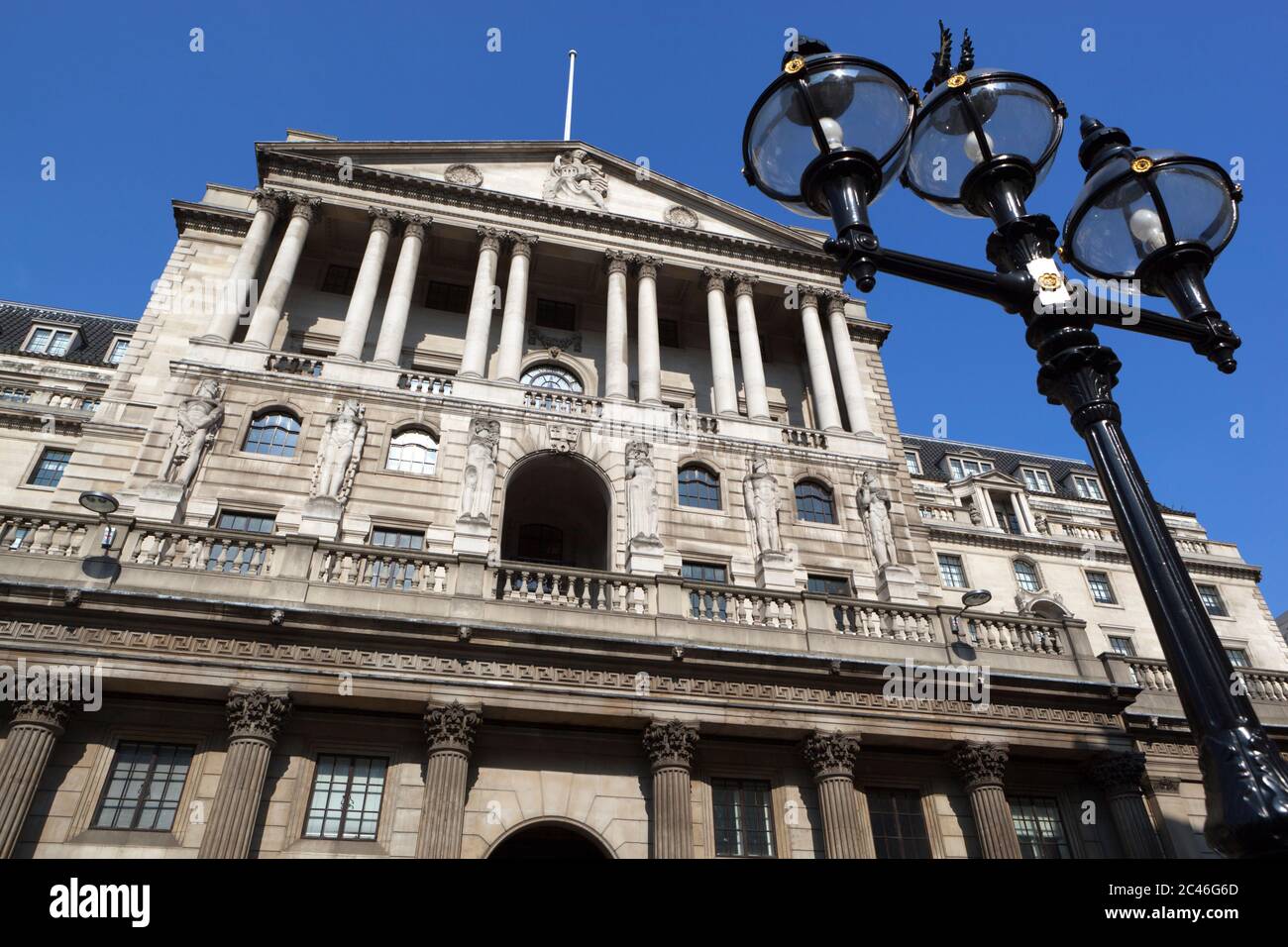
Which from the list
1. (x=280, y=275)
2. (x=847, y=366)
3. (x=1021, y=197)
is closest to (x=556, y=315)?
(x=280, y=275)

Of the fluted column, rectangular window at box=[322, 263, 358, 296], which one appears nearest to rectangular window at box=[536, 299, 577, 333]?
the fluted column

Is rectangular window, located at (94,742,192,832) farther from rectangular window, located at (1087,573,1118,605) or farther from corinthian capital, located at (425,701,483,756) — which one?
rectangular window, located at (1087,573,1118,605)

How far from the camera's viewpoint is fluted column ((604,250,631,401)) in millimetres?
28141

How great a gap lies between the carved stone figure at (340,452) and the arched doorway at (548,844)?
409 inches

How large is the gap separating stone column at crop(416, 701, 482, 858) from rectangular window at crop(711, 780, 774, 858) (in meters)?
5.65

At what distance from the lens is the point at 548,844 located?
715 inches

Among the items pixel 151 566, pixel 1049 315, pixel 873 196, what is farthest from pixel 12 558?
pixel 1049 315

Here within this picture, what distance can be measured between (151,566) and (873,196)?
16.5 metres

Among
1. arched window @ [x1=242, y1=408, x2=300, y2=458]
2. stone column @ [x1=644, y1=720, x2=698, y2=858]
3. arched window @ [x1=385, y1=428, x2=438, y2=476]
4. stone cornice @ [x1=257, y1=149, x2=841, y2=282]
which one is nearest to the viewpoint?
stone column @ [x1=644, y1=720, x2=698, y2=858]

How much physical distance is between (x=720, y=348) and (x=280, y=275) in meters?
15.7

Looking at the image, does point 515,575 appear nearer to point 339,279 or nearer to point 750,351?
point 750,351

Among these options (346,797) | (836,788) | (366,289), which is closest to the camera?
(346,797)

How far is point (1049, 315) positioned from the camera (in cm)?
697
